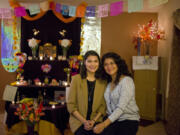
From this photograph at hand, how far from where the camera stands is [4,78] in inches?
170

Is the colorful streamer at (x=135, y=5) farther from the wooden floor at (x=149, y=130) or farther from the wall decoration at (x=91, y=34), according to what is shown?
the wooden floor at (x=149, y=130)

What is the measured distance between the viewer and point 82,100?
1932mm

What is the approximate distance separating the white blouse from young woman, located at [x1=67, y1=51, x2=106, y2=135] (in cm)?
14

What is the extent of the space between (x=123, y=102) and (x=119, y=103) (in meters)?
0.04

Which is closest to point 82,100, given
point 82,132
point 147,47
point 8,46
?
point 82,132

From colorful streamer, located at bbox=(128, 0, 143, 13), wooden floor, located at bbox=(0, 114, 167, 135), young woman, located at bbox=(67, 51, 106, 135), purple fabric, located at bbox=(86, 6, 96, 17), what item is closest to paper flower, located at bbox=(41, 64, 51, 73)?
wooden floor, located at bbox=(0, 114, 167, 135)

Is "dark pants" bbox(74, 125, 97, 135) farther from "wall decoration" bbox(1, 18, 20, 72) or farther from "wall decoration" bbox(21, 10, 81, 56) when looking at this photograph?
"wall decoration" bbox(1, 18, 20, 72)

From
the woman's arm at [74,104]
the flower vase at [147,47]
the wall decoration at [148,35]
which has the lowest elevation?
the woman's arm at [74,104]

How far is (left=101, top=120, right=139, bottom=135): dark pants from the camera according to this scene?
1.72 metres

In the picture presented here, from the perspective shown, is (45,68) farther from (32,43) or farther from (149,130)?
(149,130)

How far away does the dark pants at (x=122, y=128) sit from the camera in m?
1.72

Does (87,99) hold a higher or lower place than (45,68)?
lower

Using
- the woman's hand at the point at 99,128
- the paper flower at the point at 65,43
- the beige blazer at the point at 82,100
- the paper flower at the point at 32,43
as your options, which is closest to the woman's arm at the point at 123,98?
the woman's hand at the point at 99,128

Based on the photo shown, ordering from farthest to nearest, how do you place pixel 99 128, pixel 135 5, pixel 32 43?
pixel 32 43, pixel 135 5, pixel 99 128
